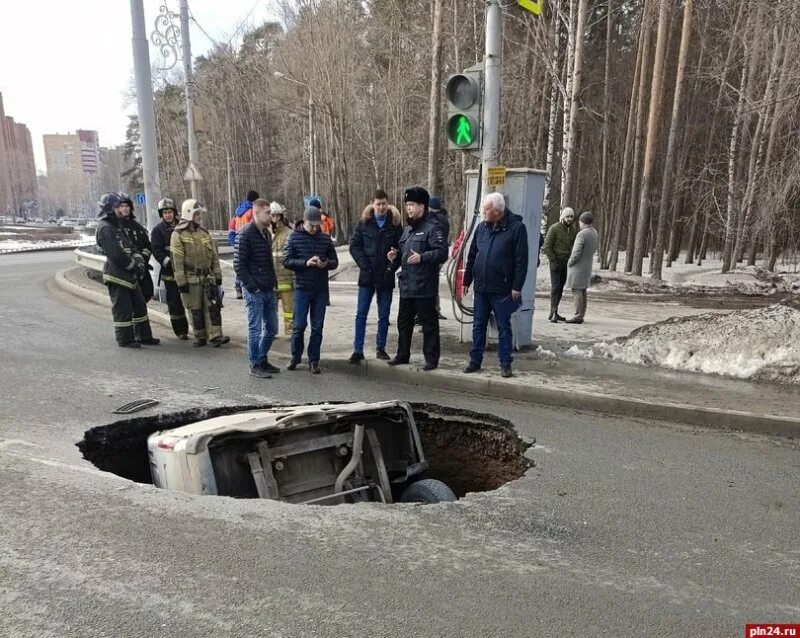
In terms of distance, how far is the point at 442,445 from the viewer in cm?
550

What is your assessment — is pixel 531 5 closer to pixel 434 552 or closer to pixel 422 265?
pixel 422 265

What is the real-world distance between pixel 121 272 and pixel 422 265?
4365mm

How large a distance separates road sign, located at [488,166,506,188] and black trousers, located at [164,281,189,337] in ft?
15.7

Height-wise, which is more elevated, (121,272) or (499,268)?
(499,268)

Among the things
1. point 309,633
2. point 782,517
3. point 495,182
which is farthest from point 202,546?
point 495,182

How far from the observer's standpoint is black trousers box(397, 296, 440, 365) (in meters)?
6.82

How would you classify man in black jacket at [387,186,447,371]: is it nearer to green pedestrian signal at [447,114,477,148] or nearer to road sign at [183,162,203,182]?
green pedestrian signal at [447,114,477,148]

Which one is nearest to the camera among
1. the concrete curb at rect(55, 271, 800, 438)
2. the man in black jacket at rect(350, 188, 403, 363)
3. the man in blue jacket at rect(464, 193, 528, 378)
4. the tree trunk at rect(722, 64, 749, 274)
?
the concrete curb at rect(55, 271, 800, 438)

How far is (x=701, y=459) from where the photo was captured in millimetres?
4633

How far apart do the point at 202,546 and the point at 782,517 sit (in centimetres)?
352

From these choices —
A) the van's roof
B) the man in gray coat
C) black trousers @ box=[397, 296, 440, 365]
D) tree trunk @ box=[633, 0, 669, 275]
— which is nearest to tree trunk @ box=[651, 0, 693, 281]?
tree trunk @ box=[633, 0, 669, 275]

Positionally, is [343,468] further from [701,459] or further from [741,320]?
[741,320]

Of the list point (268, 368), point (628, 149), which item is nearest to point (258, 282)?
point (268, 368)

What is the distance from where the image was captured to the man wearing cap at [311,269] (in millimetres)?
6992
